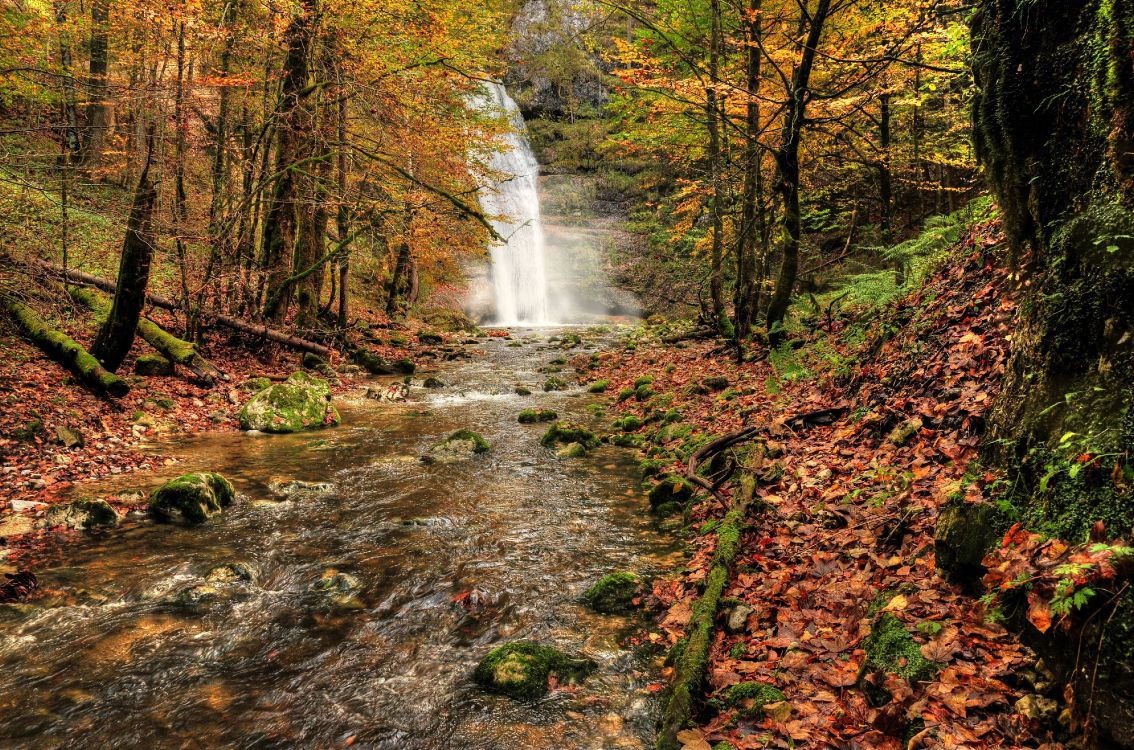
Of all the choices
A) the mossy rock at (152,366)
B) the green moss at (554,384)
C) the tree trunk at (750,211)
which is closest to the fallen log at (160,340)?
the mossy rock at (152,366)

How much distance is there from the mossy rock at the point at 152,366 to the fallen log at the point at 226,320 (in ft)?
5.39

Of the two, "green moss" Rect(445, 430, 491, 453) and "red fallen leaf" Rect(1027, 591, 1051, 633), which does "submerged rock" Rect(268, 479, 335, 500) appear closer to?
"green moss" Rect(445, 430, 491, 453)

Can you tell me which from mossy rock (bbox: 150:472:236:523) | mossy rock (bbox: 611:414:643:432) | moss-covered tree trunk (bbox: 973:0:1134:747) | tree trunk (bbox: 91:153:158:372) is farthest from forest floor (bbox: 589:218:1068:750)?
tree trunk (bbox: 91:153:158:372)

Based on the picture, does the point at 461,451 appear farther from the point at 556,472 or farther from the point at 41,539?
the point at 41,539

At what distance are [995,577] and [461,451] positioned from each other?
6984 millimetres

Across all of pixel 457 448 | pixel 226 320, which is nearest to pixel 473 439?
pixel 457 448

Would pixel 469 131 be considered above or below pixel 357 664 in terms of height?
above

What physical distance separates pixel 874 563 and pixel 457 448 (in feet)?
20.5

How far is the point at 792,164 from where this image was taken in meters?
8.09

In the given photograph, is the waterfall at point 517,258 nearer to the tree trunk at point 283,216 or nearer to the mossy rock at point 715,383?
the tree trunk at point 283,216

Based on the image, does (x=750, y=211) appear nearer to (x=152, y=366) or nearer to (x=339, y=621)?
(x=339, y=621)

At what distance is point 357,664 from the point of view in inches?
154

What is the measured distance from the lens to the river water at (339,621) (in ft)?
10.9

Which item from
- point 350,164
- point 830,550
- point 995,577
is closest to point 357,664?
point 830,550
